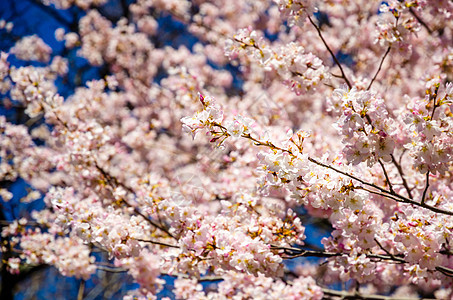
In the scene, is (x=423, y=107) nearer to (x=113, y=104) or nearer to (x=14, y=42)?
(x=113, y=104)

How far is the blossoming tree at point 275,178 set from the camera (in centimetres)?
188

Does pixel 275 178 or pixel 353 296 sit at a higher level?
pixel 275 178

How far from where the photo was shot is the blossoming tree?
6.17 ft

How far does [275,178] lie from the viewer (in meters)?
1.88

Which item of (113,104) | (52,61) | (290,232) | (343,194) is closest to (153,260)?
(290,232)

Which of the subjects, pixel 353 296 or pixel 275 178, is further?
pixel 353 296

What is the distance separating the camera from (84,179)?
12.6ft

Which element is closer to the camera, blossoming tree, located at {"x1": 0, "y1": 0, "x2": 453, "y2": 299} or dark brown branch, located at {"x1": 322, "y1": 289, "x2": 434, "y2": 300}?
blossoming tree, located at {"x1": 0, "y1": 0, "x2": 453, "y2": 299}

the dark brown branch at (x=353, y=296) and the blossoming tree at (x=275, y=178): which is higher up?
the blossoming tree at (x=275, y=178)

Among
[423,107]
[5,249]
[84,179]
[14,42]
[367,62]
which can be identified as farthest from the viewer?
[14,42]

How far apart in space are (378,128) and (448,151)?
37cm

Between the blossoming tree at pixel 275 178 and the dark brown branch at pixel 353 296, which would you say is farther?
the dark brown branch at pixel 353 296

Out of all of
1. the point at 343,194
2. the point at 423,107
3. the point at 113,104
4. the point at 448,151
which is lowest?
the point at 343,194

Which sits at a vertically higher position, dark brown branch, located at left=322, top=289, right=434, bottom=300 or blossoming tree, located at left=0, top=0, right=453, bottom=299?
blossoming tree, located at left=0, top=0, right=453, bottom=299
